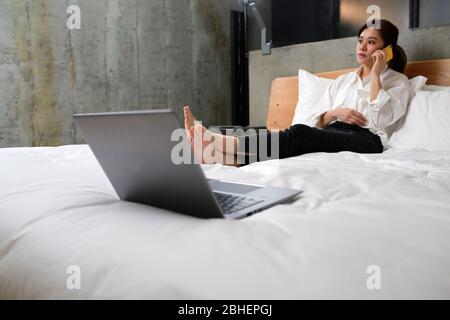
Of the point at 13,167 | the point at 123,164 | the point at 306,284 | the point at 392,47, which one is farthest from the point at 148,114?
the point at 392,47

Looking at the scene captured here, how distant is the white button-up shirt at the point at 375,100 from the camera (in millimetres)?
2055

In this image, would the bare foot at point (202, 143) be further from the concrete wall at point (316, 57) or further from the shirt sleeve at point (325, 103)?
the concrete wall at point (316, 57)

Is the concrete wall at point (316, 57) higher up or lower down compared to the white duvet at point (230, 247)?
higher up

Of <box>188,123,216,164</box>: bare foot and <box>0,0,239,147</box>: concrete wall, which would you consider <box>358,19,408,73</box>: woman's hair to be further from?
<box>0,0,239,147</box>: concrete wall

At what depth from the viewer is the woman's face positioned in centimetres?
226

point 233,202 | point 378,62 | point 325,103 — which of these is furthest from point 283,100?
point 233,202

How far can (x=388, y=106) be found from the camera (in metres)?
2.06

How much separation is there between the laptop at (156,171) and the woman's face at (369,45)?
5.48 feet

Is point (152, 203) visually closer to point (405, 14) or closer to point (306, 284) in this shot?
point (306, 284)

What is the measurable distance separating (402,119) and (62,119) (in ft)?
8.65
